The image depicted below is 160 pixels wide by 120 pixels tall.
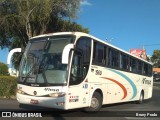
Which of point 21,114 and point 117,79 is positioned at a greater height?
point 117,79

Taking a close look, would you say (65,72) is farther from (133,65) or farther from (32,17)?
(32,17)

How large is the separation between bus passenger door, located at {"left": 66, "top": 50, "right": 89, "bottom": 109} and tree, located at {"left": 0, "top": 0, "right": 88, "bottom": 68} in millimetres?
11091

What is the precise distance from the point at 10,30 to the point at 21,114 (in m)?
14.9

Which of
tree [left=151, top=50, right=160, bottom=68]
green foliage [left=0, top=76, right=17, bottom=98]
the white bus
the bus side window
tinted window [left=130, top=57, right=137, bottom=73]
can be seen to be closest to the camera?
the white bus

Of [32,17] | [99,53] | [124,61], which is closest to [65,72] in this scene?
[99,53]

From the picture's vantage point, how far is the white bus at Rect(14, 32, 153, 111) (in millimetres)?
12234

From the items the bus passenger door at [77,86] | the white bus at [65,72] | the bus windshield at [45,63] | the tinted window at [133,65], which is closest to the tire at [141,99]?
the tinted window at [133,65]

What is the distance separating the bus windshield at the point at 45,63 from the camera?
40.6 ft

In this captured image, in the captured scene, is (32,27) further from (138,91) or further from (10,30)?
(138,91)

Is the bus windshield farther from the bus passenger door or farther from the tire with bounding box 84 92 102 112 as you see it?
the tire with bounding box 84 92 102 112

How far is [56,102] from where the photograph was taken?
12070 millimetres

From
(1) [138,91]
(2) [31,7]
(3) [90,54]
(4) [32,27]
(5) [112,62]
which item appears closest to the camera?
(3) [90,54]

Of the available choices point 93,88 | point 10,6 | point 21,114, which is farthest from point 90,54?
point 10,6

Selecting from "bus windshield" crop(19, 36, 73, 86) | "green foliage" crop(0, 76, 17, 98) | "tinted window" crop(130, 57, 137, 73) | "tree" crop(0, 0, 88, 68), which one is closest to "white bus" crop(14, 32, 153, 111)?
"bus windshield" crop(19, 36, 73, 86)
